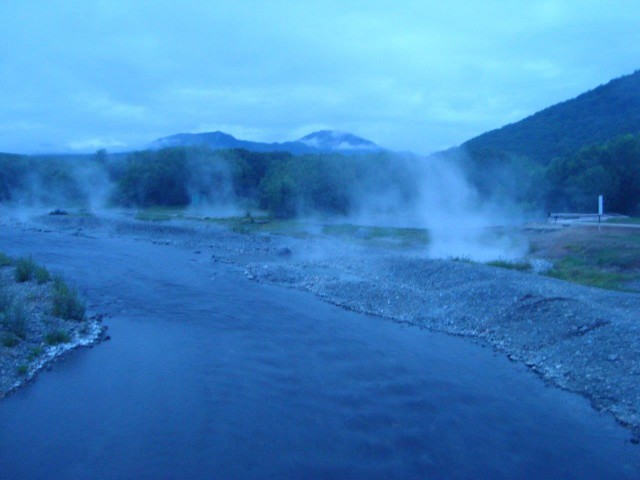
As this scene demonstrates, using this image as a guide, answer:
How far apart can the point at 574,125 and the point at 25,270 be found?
74088 millimetres

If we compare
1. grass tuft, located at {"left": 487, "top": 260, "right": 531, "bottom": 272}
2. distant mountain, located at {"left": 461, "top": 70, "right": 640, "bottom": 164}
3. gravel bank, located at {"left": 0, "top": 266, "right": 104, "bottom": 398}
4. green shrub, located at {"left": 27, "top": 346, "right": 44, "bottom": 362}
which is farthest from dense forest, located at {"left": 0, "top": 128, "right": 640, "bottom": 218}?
green shrub, located at {"left": 27, "top": 346, "right": 44, "bottom": 362}

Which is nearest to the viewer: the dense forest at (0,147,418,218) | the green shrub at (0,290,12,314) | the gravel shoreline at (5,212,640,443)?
the gravel shoreline at (5,212,640,443)

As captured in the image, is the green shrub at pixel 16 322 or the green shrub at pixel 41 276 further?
the green shrub at pixel 41 276

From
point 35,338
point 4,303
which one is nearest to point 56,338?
point 35,338

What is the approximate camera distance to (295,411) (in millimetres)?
11750

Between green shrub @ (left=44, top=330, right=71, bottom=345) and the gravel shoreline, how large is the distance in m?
8.95

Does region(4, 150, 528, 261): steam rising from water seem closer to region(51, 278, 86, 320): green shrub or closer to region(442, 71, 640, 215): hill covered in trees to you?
region(442, 71, 640, 215): hill covered in trees

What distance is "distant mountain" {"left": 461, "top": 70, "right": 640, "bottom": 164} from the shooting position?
228ft

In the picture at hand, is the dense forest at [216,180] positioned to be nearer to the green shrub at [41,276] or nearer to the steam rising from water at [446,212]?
the steam rising from water at [446,212]

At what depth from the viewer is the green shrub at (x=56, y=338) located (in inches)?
596

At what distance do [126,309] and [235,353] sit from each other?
637 centimetres

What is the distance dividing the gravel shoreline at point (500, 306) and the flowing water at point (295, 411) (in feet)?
2.27

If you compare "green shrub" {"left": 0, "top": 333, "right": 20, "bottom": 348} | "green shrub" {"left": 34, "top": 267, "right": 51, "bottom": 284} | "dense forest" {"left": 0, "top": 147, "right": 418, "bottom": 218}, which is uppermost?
"dense forest" {"left": 0, "top": 147, "right": 418, "bottom": 218}

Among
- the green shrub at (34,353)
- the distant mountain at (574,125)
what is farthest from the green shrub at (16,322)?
the distant mountain at (574,125)
